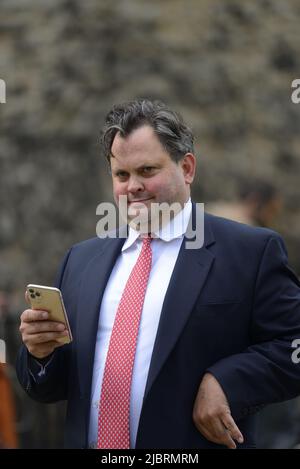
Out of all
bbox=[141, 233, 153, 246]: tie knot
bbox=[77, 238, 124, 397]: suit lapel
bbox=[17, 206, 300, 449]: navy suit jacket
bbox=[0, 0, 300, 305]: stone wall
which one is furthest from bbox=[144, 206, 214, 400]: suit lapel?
bbox=[0, 0, 300, 305]: stone wall

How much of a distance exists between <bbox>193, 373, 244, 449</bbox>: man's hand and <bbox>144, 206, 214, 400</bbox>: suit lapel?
0.14 m

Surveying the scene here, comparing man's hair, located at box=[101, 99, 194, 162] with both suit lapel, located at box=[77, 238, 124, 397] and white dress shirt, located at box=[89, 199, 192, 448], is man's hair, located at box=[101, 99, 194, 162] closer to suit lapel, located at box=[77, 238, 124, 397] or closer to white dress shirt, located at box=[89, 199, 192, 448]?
white dress shirt, located at box=[89, 199, 192, 448]

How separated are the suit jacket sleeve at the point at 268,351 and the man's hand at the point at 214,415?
0.03 m

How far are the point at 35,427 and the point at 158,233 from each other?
12.0 ft

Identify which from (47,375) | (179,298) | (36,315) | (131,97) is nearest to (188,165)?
(179,298)

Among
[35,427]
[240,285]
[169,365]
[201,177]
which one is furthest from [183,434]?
[201,177]

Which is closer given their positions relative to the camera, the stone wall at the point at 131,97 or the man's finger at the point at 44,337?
the man's finger at the point at 44,337

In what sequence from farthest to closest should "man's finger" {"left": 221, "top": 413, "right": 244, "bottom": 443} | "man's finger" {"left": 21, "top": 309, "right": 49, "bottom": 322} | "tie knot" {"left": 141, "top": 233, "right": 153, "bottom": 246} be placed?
1. "tie knot" {"left": 141, "top": 233, "right": 153, "bottom": 246}
2. "man's finger" {"left": 21, "top": 309, "right": 49, "bottom": 322}
3. "man's finger" {"left": 221, "top": 413, "right": 244, "bottom": 443}

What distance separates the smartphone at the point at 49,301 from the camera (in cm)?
317

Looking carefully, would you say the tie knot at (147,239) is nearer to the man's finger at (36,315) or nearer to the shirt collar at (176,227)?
the shirt collar at (176,227)

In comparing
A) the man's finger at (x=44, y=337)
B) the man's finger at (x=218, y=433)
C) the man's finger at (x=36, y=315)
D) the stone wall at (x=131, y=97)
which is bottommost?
the man's finger at (x=218, y=433)

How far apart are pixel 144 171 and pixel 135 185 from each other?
6cm

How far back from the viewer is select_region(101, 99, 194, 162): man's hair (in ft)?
10.9

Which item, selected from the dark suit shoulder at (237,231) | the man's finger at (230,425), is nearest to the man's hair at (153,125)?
the dark suit shoulder at (237,231)
